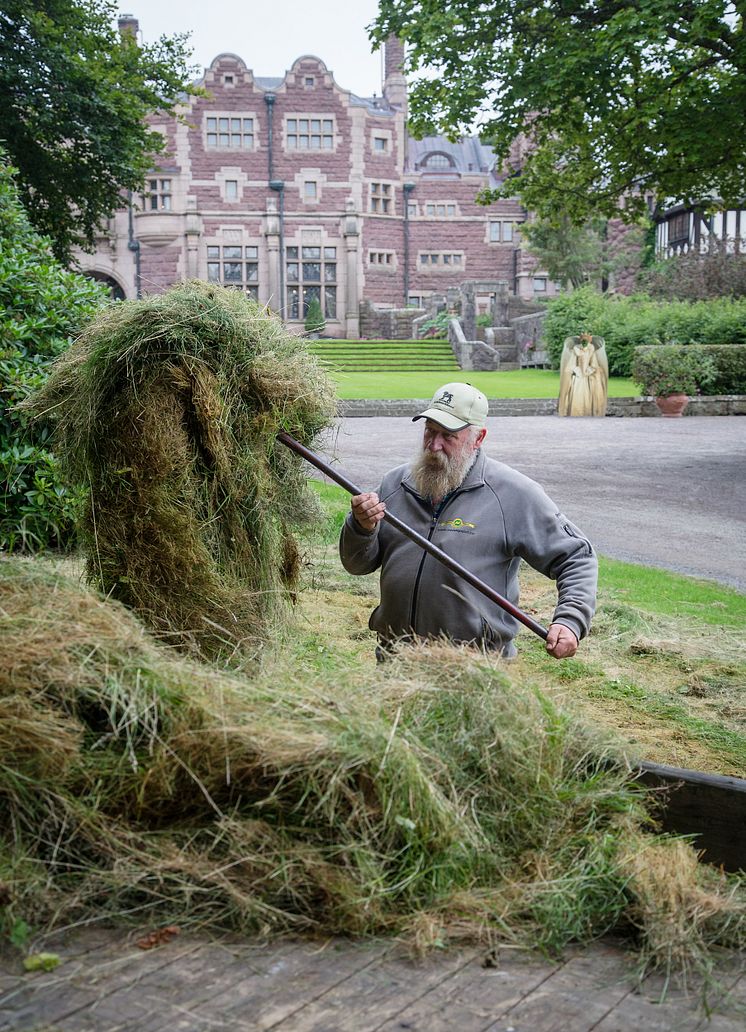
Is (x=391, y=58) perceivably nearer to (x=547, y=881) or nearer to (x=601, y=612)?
(x=601, y=612)

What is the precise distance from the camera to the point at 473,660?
10.3 feet

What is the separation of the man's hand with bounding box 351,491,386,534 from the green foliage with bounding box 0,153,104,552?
310 cm

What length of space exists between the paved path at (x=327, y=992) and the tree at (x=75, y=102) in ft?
66.5

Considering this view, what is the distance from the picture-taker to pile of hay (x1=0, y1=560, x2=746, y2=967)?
246 centimetres

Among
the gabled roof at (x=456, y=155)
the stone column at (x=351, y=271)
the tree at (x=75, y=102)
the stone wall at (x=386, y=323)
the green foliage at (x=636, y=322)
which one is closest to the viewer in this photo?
the tree at (x=75, y=102)

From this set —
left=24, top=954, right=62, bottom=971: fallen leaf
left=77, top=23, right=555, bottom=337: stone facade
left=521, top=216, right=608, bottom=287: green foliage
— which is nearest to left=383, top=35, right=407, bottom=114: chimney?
left=77, top=23, right=555, bottom=337: stone facade

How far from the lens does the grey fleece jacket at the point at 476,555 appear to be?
14.2ft

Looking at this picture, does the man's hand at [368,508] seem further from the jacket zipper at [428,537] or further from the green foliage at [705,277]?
the green foliage at [705,277]

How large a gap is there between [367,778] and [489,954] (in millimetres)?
479

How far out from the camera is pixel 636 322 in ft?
111

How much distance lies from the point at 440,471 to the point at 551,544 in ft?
1.78

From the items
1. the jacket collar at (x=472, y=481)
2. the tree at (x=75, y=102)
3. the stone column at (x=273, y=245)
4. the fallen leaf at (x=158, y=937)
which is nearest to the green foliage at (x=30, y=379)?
the jacket collar at (x=472, y=481)

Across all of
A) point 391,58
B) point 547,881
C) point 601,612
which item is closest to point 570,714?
point 547,881

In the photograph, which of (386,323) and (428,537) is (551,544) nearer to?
(428,537)
